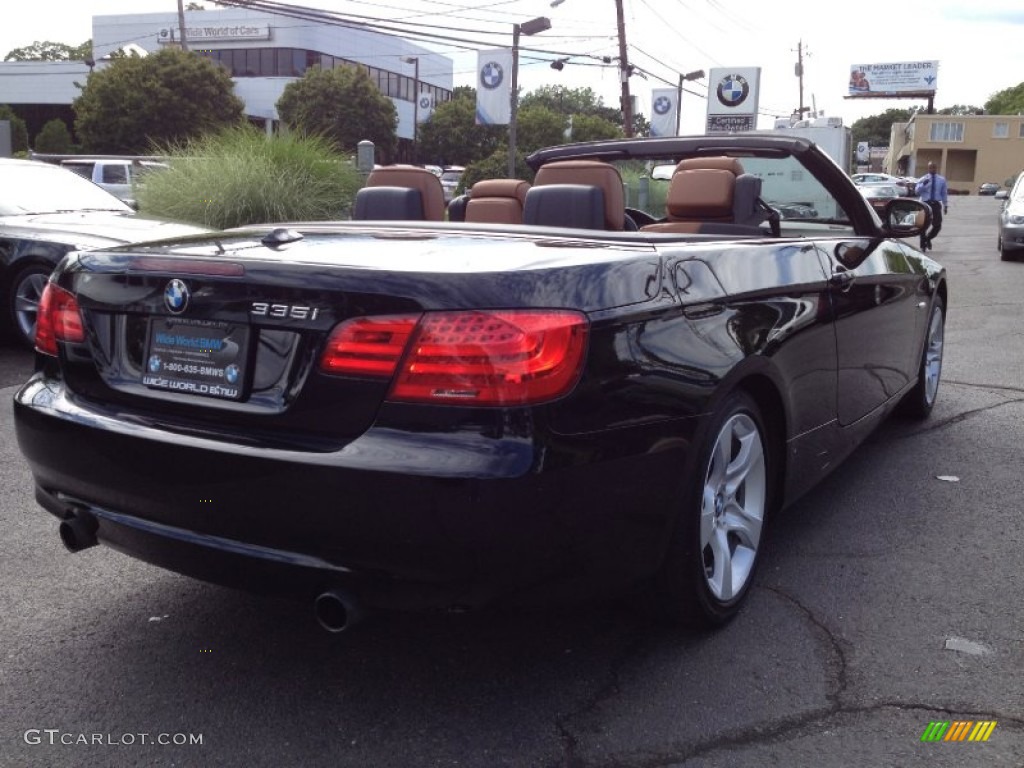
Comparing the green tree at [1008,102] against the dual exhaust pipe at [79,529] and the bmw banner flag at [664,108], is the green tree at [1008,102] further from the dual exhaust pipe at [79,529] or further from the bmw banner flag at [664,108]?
the dual exhaust pipe at [79,529]

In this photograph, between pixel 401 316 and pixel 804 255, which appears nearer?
pixel 401 316

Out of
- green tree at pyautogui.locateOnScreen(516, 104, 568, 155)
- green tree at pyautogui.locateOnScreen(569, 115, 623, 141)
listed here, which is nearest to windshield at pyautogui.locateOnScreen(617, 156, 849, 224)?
green tree at pyautogui.locateOnScreen(569, 115, 623, 141)

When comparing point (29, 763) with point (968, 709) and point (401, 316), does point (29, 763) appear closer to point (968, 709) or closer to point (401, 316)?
point (401, 316)

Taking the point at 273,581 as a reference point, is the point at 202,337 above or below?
above

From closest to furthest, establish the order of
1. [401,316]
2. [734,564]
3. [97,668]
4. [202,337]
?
[401,316]
[202,337]
[97,668]
[734,564]

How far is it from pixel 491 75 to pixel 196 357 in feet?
77.4

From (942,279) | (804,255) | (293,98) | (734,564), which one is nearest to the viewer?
(734,564)

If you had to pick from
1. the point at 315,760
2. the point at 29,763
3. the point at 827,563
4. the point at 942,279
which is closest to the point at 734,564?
the point at 827,563

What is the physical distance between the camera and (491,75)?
2527cm

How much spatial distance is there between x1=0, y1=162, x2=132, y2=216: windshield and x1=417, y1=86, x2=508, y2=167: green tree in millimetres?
53795

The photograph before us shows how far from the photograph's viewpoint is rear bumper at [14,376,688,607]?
2.44 m

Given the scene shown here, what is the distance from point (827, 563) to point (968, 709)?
1096mm

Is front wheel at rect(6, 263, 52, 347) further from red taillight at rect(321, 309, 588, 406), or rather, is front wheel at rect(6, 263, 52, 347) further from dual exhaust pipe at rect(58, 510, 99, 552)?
red taillight at rect(321, 309, 588, 406)

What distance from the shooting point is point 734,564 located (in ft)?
11.1
